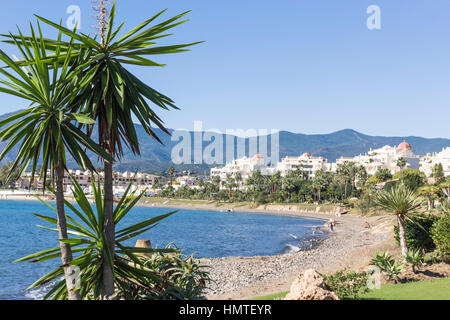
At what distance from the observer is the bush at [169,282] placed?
8086mm

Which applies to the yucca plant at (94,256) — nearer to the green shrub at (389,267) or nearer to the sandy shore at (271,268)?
the green shrub at (389,267)

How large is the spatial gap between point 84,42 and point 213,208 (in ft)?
390

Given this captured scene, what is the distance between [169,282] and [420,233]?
55.9 feet

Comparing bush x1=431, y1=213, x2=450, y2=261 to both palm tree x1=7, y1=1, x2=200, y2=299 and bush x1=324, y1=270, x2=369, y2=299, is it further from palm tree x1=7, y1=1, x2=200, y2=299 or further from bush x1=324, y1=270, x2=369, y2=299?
palm tree x1=7, y1=1, x2=200, y2=299

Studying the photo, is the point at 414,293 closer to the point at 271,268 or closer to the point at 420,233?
the point at 420,233

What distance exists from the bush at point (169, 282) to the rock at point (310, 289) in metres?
2.30

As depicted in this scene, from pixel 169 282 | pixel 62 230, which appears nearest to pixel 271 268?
pixel 169 282

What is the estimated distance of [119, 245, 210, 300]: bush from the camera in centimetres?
809

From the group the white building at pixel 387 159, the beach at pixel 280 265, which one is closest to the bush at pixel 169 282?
the beach at pixel 280 265

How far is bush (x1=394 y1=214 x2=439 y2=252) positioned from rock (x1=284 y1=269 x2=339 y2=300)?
518 inches

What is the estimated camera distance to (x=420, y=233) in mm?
20938

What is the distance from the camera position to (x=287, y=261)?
108 ft
